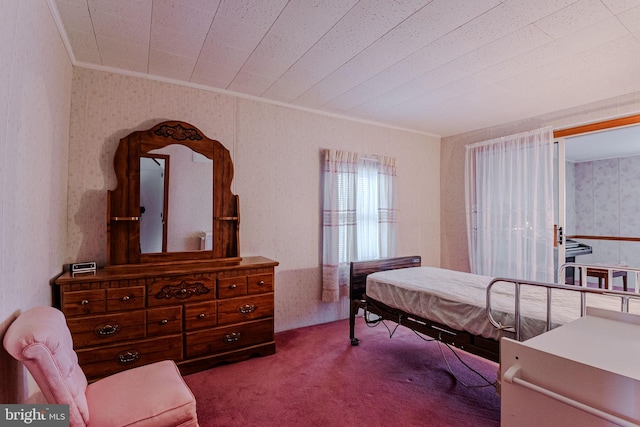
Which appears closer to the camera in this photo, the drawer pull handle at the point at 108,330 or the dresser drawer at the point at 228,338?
the drawer pull handle at the point at 108,330

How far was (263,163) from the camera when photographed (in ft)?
10.8

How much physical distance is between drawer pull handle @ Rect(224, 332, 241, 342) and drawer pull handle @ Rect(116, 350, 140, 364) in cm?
65

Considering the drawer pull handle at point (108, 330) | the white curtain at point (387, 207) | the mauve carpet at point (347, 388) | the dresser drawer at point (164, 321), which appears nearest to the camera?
the mauve carpet at point (347, 388)

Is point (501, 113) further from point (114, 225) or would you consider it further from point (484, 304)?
point (114, 225)

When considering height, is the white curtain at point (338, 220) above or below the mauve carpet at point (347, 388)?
above

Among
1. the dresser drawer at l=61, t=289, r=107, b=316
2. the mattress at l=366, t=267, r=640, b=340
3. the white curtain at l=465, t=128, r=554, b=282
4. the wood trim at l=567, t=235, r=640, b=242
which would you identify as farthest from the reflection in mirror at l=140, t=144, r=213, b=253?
the wood trim at l=567, t=235, r=640, b=242

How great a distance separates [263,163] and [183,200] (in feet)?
2.99

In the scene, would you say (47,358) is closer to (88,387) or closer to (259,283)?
(88,387)

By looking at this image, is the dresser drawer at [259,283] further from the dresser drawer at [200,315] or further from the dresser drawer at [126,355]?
the dresser drawer at [126,355]

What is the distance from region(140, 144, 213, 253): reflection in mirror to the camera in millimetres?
2703

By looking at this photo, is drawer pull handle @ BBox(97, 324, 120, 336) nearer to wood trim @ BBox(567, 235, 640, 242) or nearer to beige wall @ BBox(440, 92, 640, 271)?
beige wall @ BBox(440, 92, 640, 271)

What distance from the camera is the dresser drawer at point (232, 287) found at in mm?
2604

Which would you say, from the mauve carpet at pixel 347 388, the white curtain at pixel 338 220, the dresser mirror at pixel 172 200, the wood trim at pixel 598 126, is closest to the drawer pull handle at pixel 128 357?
the mauve carpet at pixel 347 388

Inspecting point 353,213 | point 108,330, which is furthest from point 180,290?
point 353,213
